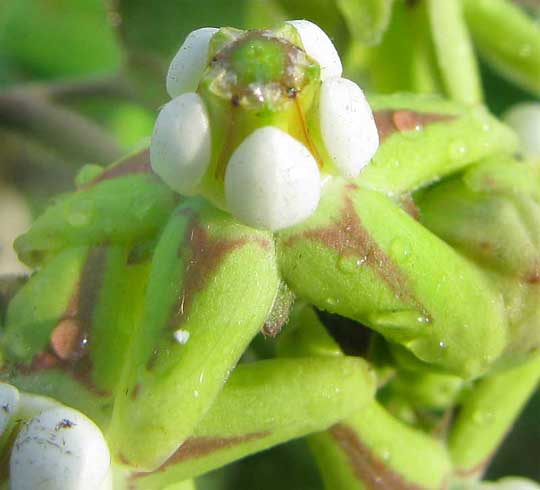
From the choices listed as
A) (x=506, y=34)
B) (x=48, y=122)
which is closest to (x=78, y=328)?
(x=506, y=34)

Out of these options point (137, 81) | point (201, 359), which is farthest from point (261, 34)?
point (137, 81)

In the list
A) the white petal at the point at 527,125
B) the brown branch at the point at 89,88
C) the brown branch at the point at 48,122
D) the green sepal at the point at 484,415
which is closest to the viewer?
the green sepal at the point at 484,415

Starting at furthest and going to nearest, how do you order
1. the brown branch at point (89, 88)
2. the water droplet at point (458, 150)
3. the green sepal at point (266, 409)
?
the brown branch at point (89, 88)
the water droplet at point (458, 150)
the green sepal at point (266, 409)

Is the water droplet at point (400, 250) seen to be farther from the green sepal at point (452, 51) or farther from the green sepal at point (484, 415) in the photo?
the green sepal at point (452, 51)

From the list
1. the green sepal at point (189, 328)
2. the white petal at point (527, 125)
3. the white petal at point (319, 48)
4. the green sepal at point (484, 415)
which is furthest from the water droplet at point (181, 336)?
the white petal at point (527, 125)

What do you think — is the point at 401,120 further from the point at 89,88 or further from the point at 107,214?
the point at 89,88
